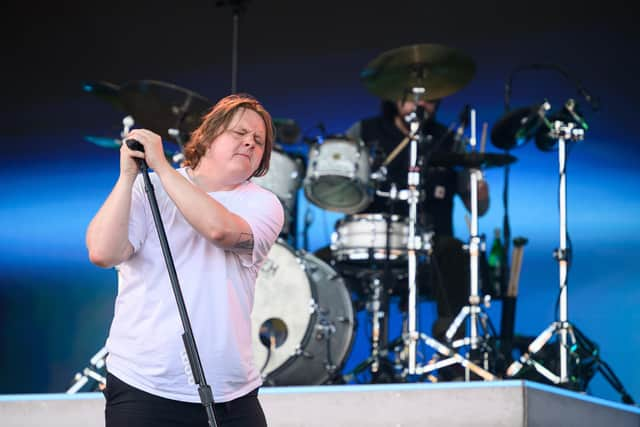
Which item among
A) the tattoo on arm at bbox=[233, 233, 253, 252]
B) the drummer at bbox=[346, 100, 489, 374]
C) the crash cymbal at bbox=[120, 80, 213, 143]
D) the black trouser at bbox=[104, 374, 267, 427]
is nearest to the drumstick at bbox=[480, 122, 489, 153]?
the drummer at bbox=[346, 100, 489, 374]

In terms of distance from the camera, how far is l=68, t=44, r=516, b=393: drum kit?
3992 millimetres

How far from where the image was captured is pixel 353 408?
307 centimetres

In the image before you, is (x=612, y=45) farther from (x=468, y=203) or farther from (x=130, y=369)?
(x=130, y=369)

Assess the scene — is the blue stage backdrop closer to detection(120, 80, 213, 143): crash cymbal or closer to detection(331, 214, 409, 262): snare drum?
detection(331, 214, 409, 262): snare drum

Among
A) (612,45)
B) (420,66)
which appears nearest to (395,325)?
(420,66)

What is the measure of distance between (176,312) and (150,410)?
197mm

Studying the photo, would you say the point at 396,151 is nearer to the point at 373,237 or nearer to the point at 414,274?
the point at 373,237

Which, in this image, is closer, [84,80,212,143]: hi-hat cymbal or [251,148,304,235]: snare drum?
[84,80,212,143]: hi-hat cymbal

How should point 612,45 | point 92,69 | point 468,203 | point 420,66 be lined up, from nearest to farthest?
point 420,66, point 468,203, point 612,45, point 92,69

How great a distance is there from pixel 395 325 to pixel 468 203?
1.16 m

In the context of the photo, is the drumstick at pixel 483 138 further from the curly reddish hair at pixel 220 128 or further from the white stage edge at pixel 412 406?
the curly reddish hair at pixel 220 128

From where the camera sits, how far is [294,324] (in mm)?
4004

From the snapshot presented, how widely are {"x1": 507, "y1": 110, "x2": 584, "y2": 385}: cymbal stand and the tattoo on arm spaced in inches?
88.9

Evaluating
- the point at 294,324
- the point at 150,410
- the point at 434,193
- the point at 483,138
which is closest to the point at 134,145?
the point at 150,410
